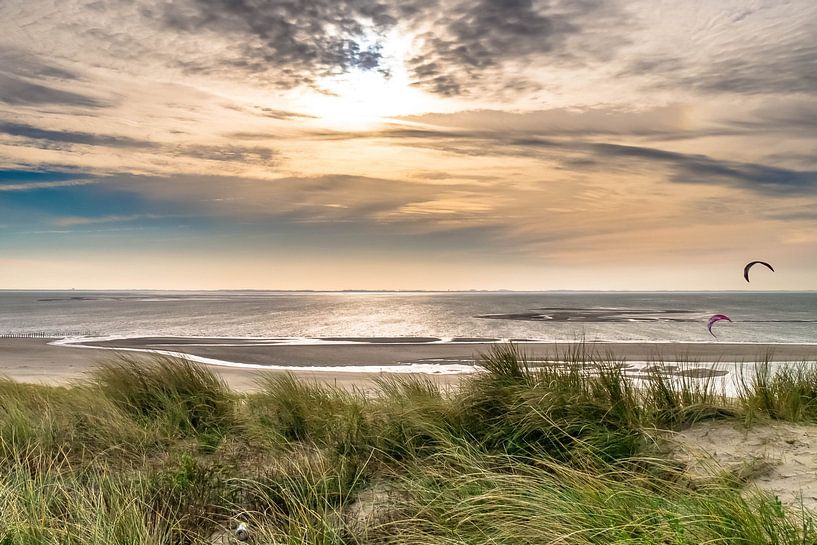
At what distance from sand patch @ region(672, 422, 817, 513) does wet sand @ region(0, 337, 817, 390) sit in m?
12.9

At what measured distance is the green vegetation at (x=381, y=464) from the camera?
393 centimetres

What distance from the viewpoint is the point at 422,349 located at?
105 feet

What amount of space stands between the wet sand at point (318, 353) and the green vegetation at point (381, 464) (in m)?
11.6

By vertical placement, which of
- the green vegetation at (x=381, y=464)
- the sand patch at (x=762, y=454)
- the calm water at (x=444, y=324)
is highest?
the green vegetation at (x=381, y=464)

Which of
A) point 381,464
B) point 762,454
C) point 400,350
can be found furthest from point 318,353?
point 762,454

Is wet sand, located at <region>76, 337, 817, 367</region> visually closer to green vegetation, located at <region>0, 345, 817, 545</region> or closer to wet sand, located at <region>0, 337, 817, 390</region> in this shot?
wet sand, located at <region>0, 337, 817, 390</region>

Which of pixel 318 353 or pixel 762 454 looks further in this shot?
pixel 318 353

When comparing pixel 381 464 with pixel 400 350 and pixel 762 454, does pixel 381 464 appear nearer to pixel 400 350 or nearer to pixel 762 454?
pixel 762 454

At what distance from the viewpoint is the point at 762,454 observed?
5973mm

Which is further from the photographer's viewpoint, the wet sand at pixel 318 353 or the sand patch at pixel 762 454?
the wet sand at pixel 318 353

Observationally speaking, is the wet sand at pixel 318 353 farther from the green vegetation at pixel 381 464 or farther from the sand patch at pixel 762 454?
the sand patch at pixel 762 454

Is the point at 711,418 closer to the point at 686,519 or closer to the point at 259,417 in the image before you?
the point at 686,519

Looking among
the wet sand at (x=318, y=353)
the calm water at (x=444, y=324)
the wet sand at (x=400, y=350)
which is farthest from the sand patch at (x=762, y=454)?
the wet sand at (x=400, y=350)

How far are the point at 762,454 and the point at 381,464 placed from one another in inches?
151
